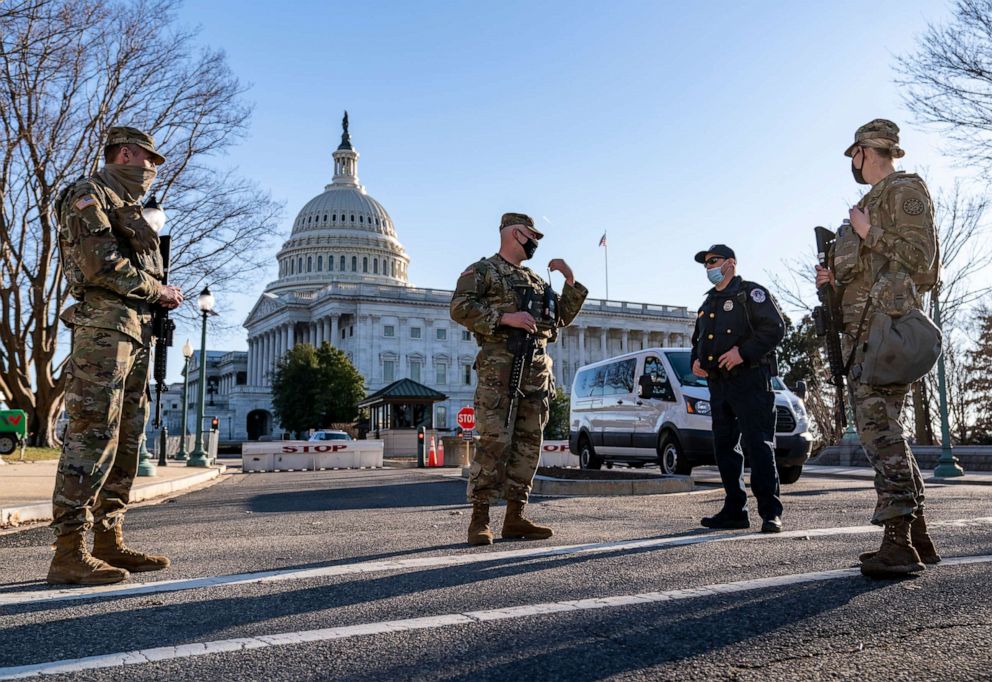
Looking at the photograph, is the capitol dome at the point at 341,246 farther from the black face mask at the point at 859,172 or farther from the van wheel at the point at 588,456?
the black face mask at the point at 859,172

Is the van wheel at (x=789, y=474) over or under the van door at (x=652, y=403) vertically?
under

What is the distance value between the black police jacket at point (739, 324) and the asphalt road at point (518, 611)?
4.49ft

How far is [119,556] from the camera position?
4.96m

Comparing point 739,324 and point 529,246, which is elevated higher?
point 529,246

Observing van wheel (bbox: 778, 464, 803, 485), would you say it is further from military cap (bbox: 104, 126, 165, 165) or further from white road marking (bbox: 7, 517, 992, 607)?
military cap (bbox: 104, 126, 165, 165)

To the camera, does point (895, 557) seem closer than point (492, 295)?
Yes

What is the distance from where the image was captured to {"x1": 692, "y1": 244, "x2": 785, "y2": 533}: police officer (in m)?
6.57

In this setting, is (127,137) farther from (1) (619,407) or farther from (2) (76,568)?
(1) (619,407)

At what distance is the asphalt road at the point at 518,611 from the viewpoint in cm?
283

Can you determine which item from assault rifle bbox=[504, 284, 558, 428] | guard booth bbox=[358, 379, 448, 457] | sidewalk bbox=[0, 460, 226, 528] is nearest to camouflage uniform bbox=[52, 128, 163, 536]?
assault rifle bbox=[504, 284, 558, 428]

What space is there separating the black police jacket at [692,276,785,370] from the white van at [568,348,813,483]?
5.70 m

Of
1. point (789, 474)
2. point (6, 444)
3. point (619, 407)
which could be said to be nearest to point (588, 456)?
point (619, 407)

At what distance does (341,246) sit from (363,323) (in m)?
26.8

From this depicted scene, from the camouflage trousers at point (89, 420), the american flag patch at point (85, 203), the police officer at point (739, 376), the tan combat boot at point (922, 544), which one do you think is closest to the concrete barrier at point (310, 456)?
the police officer at point (739, 376)
